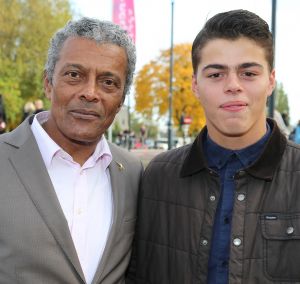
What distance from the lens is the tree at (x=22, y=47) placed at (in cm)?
3219

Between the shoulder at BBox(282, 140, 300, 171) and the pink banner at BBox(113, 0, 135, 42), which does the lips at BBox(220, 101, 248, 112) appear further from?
the pink banner at BBox(113, 0, 135, 42)

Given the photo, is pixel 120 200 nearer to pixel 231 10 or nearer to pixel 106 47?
pixel 106 47

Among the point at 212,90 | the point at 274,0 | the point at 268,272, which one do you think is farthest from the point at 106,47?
the point at 274,0

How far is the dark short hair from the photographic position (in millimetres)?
2721

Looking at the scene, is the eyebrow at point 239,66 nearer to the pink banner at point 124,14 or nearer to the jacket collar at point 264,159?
the jacket collar at point 264,159

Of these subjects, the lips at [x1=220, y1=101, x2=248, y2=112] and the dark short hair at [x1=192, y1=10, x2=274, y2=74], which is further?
the dark short hair at [x1=192, y1=10, x2=274, y2=74]

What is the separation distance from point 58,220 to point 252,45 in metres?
1.40

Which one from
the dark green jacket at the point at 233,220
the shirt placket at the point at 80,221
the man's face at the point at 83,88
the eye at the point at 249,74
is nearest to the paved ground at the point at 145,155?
the dark green jacket at the point at 233,220

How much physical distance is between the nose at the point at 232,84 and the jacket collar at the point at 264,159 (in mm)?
346

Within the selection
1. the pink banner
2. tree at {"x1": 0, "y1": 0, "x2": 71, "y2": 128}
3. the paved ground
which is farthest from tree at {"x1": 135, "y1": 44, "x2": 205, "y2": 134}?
the pink banner

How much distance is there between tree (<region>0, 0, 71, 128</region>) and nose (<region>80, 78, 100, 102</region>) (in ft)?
98.0

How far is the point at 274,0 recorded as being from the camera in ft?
28.1

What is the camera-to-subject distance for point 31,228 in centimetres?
261

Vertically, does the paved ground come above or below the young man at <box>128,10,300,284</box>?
below
